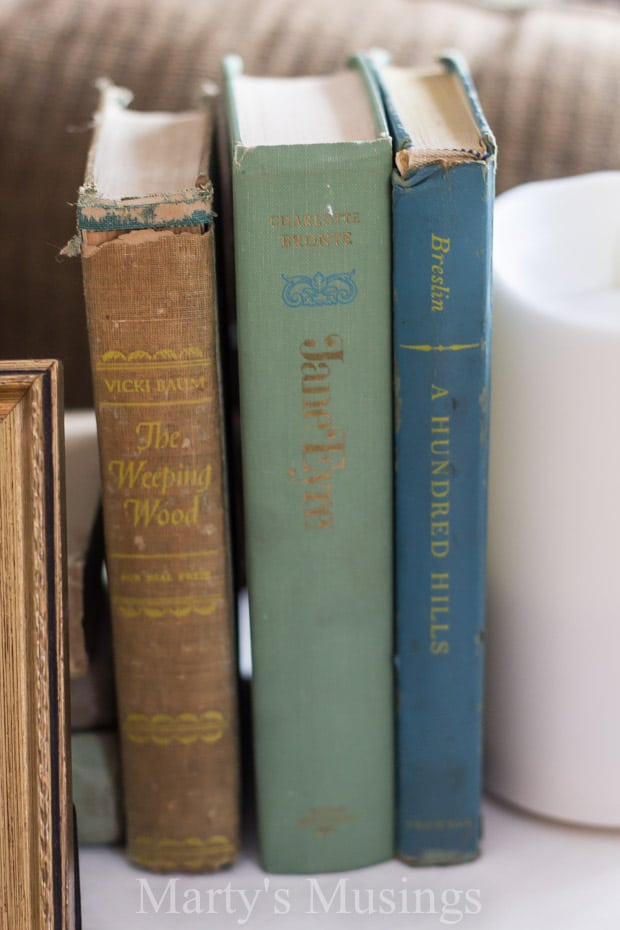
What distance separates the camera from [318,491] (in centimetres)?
44

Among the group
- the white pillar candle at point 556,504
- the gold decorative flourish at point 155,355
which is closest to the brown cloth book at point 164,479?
the gold decorative flourish at point 155,355

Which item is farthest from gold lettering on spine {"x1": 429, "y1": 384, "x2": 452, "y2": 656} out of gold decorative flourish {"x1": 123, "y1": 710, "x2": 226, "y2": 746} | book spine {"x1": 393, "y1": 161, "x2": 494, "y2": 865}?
gold decorative flourish {"x1": 123, "y1": 710, "x2": 226, "y2": 746}

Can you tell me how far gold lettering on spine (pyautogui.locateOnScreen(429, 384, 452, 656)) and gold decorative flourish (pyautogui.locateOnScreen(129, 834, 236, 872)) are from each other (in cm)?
13

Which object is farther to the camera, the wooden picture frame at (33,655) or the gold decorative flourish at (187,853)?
the gold decorative flourish at (187,853)

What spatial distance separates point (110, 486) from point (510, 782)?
241 mm

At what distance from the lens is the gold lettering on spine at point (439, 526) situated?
1.44 feet

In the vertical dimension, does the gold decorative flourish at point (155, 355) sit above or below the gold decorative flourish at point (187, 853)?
above

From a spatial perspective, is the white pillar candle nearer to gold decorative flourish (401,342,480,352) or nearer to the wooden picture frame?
gold decorative flourish (401,342,480,352)

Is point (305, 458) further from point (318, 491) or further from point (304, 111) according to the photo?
point (304, 111)

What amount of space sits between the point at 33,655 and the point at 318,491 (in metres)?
0.13

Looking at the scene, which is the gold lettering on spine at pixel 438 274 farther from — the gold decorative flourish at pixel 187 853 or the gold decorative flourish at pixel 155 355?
the gold decorative flourish at pixel 187 853

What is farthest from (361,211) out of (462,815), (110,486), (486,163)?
(462,815)

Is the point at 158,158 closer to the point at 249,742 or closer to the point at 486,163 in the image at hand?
the point at 486,163

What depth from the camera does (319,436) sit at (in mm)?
435
